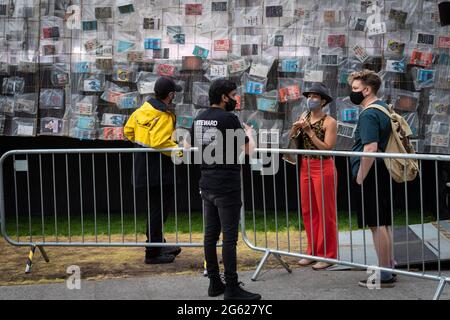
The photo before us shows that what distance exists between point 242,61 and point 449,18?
2.46 meters

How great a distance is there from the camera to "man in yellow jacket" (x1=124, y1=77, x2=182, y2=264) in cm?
678

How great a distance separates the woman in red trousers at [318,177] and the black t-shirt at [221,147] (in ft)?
4.10

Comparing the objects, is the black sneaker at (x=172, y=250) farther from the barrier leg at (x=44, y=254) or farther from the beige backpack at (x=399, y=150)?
the beige backpack at (x=399, y=150)

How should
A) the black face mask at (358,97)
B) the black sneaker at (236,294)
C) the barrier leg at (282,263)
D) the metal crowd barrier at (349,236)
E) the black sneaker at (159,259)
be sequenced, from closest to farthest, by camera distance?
the black sneaker at (236,294)
the metal crowd barrier at (349,236)
the black face mask at (358,97)
the barrier leg at (282,263)
the black sneaker at (159,259)

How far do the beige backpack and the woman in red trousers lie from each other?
732 millimetres

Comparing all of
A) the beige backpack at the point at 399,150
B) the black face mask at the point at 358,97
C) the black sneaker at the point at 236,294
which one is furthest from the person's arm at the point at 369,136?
the black sneaker at the point at 236,294

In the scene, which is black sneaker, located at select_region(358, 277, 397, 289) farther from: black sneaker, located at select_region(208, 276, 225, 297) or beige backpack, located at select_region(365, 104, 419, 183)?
black sneaker, located at select_region(208, 276, 225, 297)

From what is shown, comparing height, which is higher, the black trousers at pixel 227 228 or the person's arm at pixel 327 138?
the person's arm at pixel 327 138

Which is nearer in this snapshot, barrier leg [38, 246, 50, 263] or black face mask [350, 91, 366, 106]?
black face mask [350, 91, 366, 106]

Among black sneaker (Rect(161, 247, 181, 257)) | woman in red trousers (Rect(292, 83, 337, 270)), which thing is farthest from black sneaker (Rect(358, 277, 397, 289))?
black sneaker (Rect(161, 247, 181, 257))

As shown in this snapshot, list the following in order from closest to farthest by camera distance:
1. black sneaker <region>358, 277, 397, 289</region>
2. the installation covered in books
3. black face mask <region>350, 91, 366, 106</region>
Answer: black sneaker <region>358, 277, 397, 289</region>
black face mask <region>350, 91, 366, 106</region>
the installation covered in books

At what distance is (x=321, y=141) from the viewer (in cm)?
662

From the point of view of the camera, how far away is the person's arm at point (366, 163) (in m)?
5.81

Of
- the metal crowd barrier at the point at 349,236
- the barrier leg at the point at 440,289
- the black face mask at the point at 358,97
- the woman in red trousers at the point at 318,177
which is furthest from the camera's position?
the woman in red trousers at the point at 318,177
